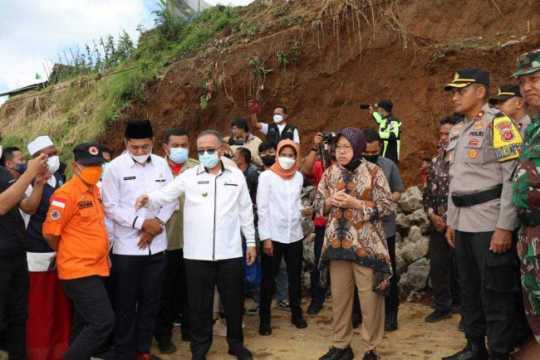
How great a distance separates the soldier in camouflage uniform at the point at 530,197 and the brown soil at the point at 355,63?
629 cm

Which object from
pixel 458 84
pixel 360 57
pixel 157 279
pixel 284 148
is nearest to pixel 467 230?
pixel 458 84

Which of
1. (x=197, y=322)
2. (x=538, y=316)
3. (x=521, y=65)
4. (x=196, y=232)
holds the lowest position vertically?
(x=197, y=322)

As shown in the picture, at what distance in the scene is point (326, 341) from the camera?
19.0 ft

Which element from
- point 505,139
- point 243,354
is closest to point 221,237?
point 243,354

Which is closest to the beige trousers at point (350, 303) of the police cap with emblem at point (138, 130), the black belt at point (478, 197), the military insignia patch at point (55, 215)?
the black belt at point (478, 197)

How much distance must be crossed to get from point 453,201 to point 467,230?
0.96 ft

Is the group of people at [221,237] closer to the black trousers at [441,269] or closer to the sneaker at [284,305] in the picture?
the black trousers at [441,269]

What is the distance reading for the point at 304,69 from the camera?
1155 centimetres

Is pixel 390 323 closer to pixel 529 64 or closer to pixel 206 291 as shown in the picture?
pixel 206 291

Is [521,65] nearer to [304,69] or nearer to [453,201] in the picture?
[453,201]

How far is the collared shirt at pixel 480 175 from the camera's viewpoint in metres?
4.17

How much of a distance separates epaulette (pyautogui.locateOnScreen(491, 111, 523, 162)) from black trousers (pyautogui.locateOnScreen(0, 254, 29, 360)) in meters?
3.91

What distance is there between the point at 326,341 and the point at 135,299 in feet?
7.02

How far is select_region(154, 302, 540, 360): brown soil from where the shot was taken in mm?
5328
